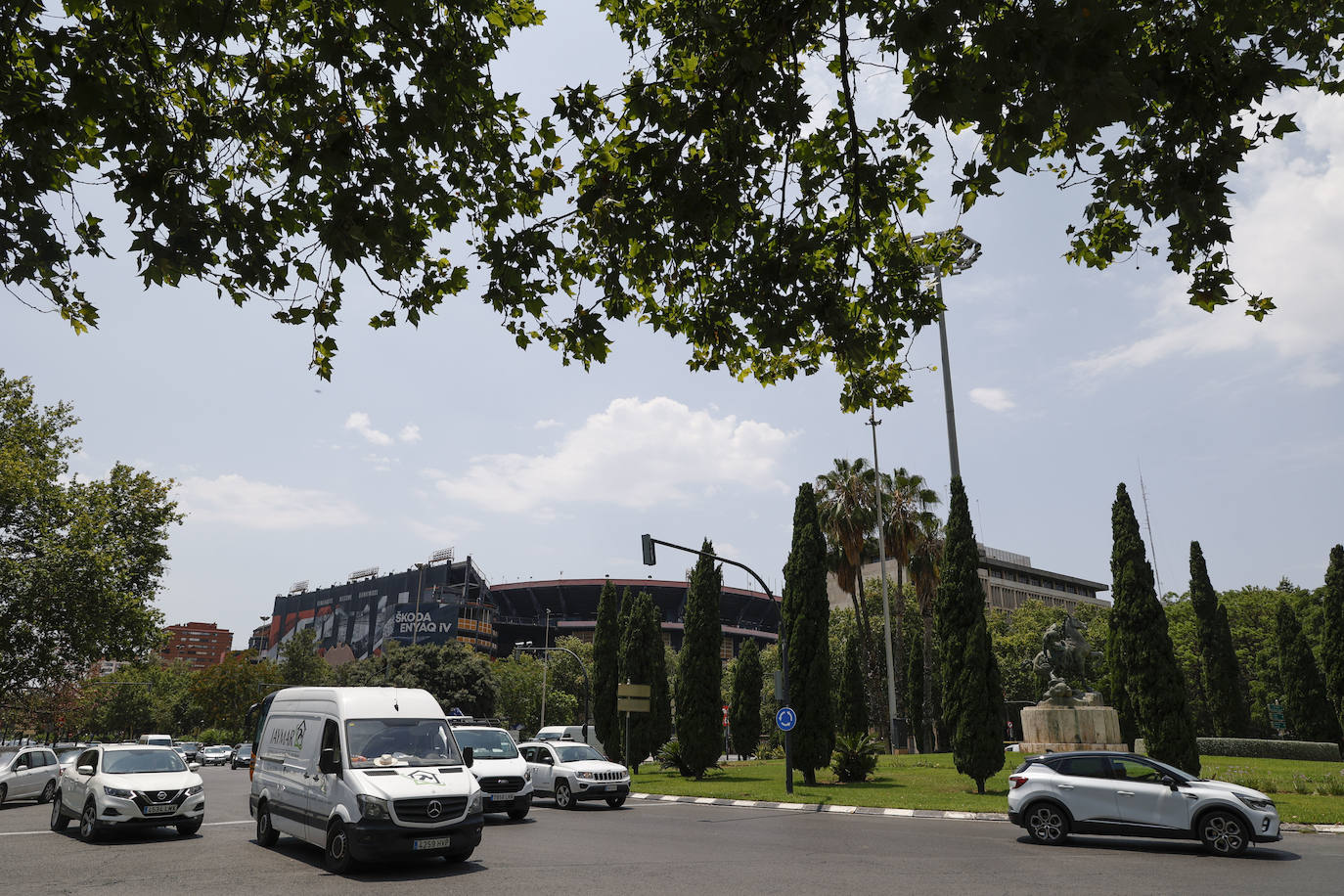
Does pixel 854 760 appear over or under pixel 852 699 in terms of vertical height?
under

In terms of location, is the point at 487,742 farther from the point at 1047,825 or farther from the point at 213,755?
the point at 213,755

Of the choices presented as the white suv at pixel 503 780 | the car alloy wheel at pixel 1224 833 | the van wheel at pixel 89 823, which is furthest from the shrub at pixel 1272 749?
the van wheel at pixel 89 823

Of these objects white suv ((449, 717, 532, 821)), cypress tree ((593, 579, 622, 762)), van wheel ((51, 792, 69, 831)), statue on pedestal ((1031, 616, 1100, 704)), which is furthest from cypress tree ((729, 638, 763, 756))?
van wheel ((51, 792, 69, 831))

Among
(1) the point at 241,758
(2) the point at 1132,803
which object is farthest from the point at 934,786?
(1) the point at 241,758

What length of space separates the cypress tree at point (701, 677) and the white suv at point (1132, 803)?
15.9 meters

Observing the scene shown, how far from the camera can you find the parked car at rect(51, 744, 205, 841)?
13016mm

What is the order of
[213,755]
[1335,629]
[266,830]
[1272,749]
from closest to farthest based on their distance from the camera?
1. [266,830]
2. [1272,749]
3. [1335,629]
4. [213,755]

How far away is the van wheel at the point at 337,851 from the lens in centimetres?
991

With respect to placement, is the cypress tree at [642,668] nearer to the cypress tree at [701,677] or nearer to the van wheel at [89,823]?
the cypress tree at [701,677]

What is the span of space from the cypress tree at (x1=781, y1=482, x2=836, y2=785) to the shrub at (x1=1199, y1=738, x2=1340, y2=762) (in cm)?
1755

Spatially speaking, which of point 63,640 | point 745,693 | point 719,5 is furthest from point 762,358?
point 745,693

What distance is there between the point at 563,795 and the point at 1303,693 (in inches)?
1473

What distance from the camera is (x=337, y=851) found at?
33.1ft

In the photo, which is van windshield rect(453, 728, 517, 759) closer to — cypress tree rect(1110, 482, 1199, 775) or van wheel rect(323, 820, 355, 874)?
van wheel rect(323, 820, 355, 874)
